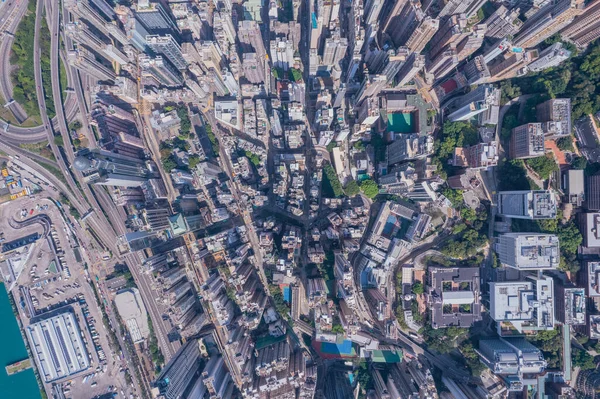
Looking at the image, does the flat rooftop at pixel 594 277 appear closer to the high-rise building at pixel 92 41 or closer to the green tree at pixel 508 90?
the green tree at pixel 508 90

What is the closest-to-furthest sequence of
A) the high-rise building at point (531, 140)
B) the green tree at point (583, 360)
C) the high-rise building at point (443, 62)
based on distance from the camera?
the high-rise building at point (531, 140) → the high-rise building at point (443, 62) → the green tree at point (583, 360)

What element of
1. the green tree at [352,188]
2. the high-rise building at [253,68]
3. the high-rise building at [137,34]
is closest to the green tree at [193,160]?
the high-rise building at [253,68]

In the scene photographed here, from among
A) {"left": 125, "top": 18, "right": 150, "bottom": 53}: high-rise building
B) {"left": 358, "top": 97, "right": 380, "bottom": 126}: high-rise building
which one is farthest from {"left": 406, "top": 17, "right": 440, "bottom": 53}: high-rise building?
{"left": 125, "top": 18, "right": 150, "bottom": 53}: high-rise building

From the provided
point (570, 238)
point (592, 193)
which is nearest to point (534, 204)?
point (570, 238)

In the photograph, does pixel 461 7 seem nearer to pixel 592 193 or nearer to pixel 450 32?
pixel 450 32

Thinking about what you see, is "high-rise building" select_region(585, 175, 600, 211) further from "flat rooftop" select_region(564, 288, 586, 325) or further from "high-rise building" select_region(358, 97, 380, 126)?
"high-rise building" select_region(358, 97, 380, 126)
